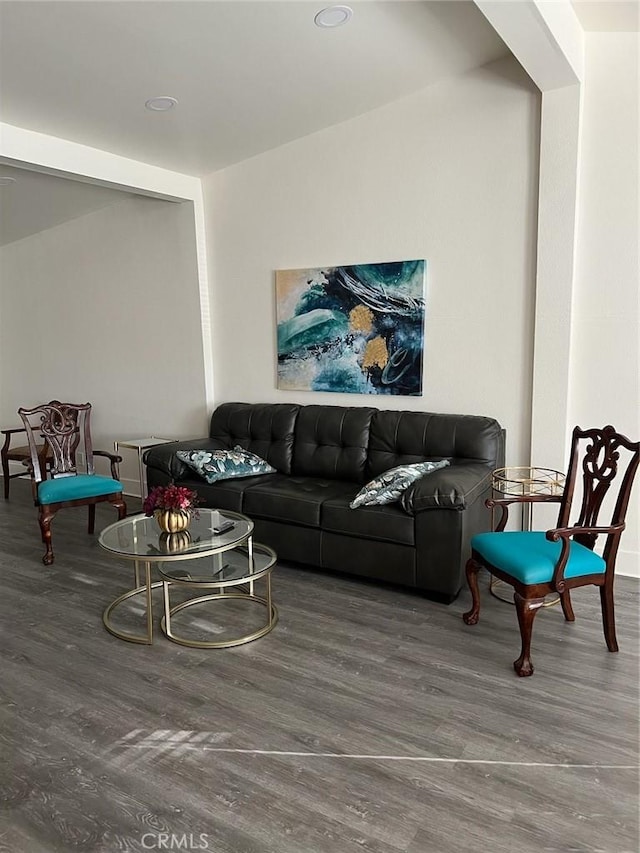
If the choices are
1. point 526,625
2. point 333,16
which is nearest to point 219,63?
point 333,16

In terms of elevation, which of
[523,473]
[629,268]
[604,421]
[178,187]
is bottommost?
[523,473]

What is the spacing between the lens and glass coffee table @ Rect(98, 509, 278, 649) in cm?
304

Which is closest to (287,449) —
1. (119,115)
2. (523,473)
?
(523,473)

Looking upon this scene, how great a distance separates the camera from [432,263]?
423 centimetres

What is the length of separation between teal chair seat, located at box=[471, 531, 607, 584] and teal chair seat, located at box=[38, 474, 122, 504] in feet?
8.45

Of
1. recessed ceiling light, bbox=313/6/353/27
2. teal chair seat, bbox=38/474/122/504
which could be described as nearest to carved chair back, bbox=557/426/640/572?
recessed ceiling light, bbox=313/6/353/27

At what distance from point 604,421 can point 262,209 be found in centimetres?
284

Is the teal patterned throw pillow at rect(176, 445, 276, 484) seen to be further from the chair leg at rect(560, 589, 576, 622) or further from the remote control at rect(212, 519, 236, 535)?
the chair leg at rect(560, 589, 576, 622)

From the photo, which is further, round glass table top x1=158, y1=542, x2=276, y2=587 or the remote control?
the remote control

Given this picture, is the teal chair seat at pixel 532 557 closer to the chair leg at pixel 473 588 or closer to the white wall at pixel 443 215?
the chair leg at pixel 473 588

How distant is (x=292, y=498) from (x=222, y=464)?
2.13ft

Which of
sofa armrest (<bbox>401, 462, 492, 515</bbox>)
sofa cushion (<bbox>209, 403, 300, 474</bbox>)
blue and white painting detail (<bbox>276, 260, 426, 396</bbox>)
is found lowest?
sofa armrest (<bbox>401, 462, 492, 515</bbox>)

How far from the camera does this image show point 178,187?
5008mm

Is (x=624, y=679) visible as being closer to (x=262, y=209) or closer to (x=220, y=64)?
(x=220, y=64)
